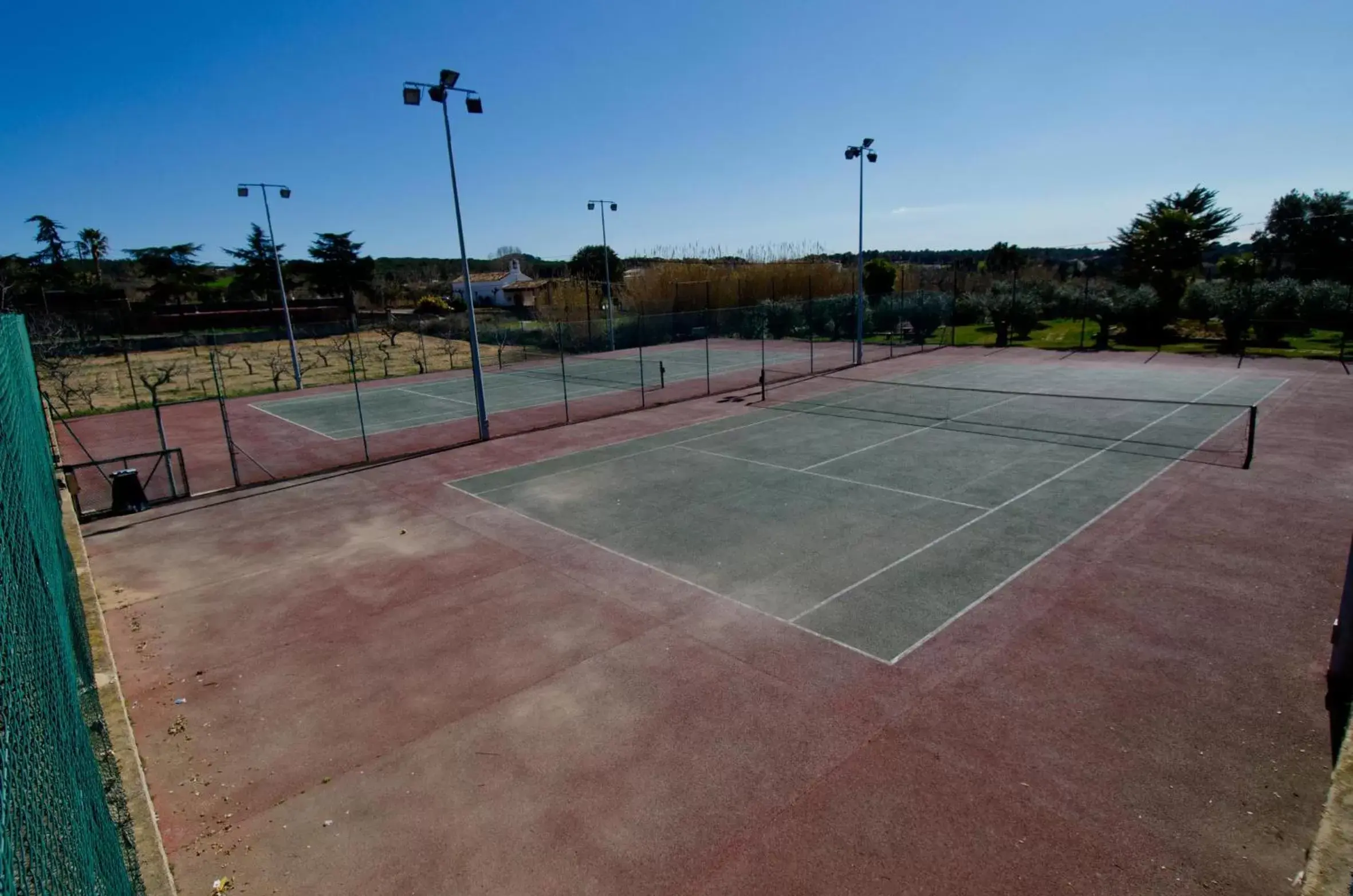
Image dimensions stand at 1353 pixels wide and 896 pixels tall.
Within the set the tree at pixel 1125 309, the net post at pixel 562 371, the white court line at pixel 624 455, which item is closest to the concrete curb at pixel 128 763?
the white court line at pixel 624 455

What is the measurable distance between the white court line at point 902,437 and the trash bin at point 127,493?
47.7 ft

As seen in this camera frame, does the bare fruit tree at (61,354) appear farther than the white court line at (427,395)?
Yes

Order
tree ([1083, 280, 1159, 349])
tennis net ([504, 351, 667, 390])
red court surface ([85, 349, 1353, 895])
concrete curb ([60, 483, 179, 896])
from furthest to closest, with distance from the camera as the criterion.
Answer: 1. tree ([1083, 280, 1159, 349])
2. tennis net ([504, 351, 667, 390])
3. red court surface ([85, 349, 1353, 895])
4. concrete curb ([60, 483, 179, 896])

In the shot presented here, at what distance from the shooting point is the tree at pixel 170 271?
251ft

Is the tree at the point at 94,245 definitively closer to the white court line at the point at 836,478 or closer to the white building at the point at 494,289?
the white building at the point at 494,289

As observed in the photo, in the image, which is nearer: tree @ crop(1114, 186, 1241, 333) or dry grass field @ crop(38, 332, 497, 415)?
dry grass field @ crop(38, 332, 497, 415)

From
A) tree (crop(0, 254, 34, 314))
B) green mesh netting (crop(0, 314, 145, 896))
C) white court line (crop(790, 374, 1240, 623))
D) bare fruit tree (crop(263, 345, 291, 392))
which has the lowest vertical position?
white court line (crop(790, 374, 1240, 623))

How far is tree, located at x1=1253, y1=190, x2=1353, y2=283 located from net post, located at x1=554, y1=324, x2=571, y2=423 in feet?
154

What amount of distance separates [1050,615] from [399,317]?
6735 centimetres

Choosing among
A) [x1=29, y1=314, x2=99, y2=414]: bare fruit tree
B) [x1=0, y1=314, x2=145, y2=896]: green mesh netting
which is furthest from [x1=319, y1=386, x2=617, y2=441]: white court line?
[x1=0, y1=314, x2=145, y2=896]: green mesh netting

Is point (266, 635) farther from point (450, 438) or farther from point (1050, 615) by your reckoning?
point (450, 438)

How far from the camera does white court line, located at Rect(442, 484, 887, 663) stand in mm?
9008

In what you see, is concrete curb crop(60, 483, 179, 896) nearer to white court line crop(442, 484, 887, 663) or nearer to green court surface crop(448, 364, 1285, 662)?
white court line crop(442, 484, 887, 663)

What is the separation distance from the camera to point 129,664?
9.23 m
